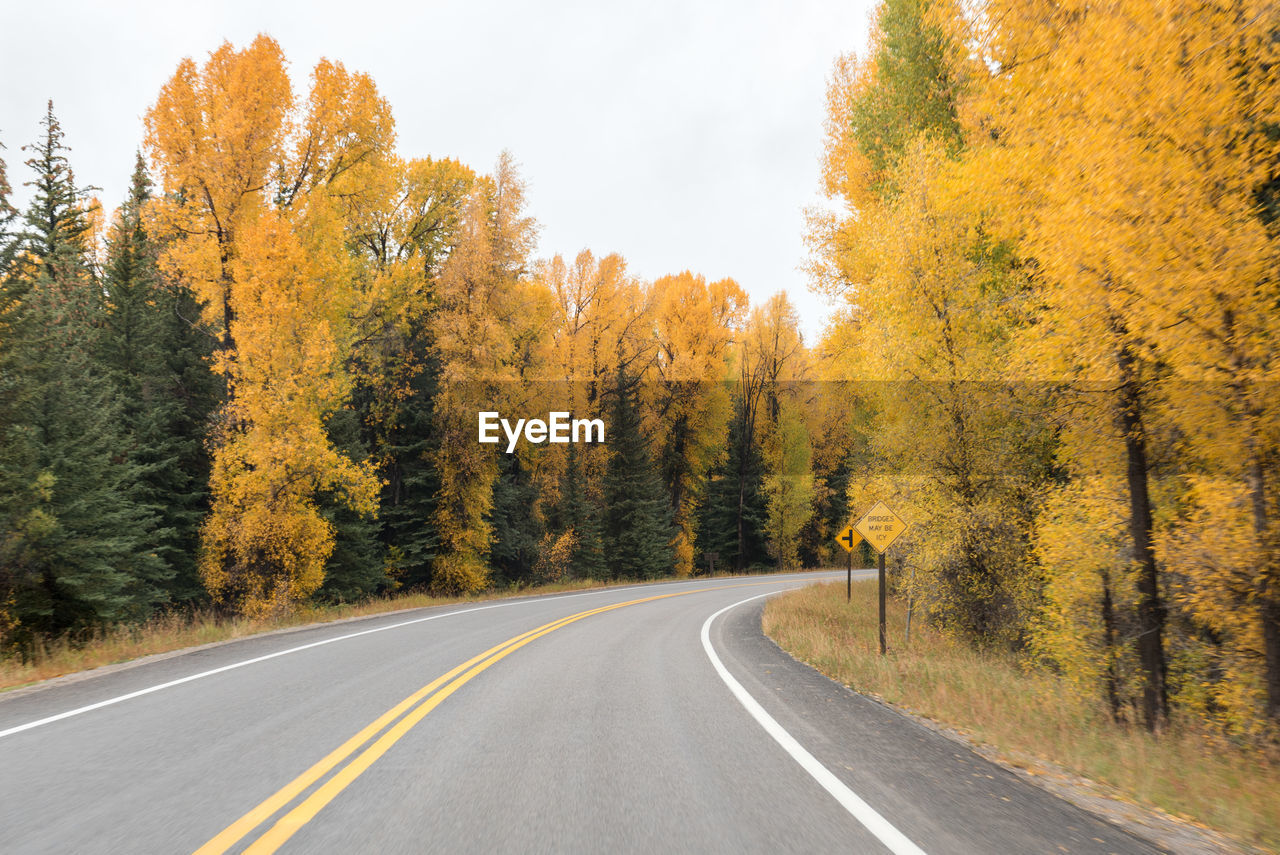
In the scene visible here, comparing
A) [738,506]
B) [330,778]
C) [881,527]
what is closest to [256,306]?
[881,527]

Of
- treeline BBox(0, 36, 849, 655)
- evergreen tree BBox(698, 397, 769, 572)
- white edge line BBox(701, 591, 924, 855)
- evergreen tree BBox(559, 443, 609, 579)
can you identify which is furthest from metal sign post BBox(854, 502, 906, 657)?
evergreen tree BBox(698, 397, 769, 572)

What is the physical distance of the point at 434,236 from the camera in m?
27.7

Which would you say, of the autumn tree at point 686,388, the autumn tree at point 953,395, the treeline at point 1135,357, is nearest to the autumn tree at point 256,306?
the autumn tree at point 953,395

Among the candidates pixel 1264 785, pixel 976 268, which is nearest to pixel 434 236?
pixel 976 268

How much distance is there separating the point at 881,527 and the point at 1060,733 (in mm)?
5343

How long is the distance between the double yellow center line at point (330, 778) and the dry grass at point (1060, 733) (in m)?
4.50

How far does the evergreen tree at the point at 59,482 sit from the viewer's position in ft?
38.9

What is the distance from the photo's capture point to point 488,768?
4246 mm

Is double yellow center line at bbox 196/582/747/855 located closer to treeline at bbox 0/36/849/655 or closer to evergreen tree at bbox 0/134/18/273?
treeline at bbox 0/36/849/655

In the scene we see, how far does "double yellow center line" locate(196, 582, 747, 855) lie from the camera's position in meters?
3.09

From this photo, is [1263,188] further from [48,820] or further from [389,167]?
[389,167]

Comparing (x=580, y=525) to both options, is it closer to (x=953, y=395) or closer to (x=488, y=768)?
(x=953, y=395)

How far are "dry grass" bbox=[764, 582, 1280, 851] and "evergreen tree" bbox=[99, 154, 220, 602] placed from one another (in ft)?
55.6

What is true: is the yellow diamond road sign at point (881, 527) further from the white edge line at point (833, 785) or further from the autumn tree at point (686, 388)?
the autumn tree at point (686, 388)
